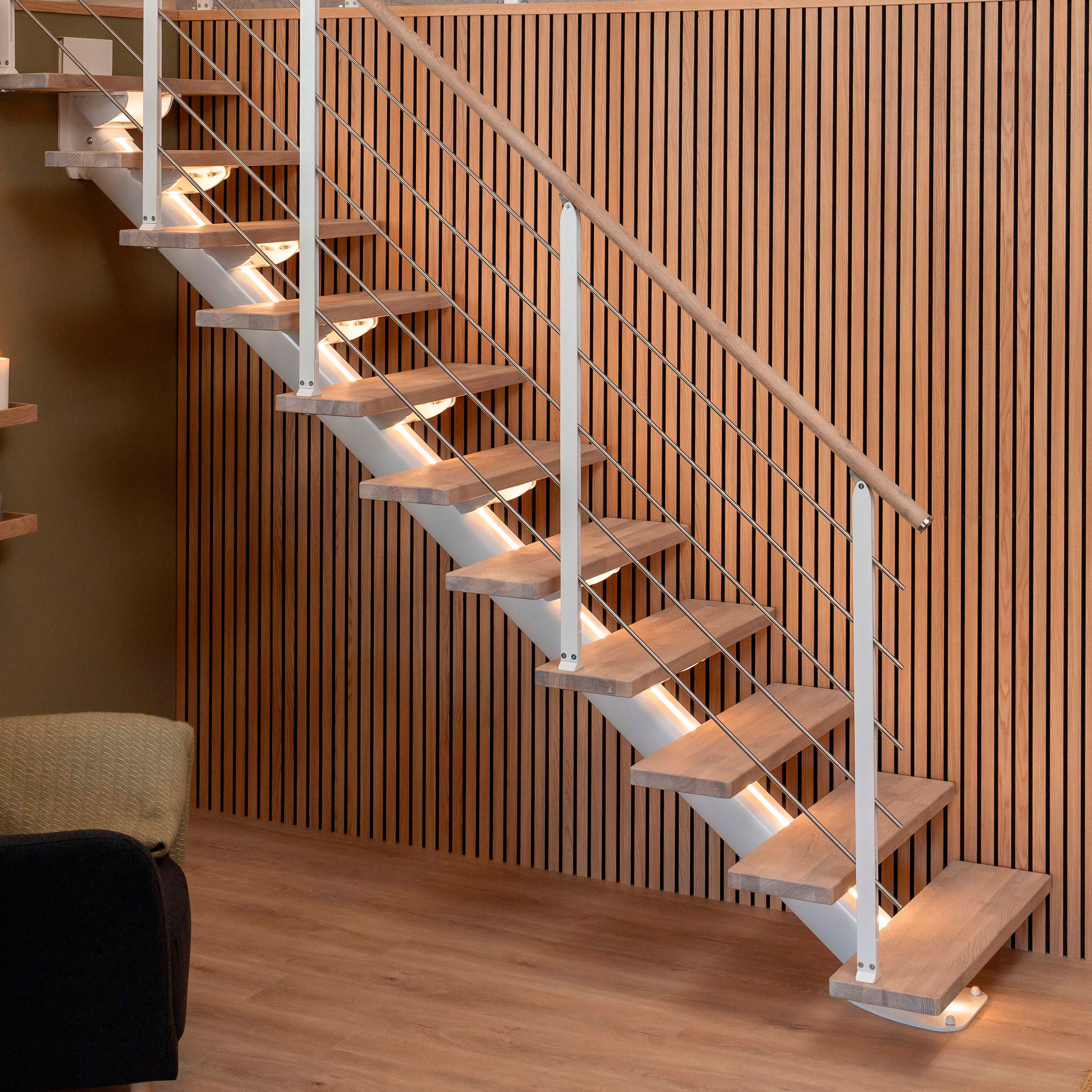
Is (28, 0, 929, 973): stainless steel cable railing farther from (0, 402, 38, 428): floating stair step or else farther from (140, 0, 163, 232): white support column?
(0, 402, 38, 428): floating stair step

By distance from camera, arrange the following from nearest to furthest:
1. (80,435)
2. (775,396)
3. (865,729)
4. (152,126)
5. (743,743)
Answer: (865,729) < (775,396) < (743,743) < (152,126) < (80,435)

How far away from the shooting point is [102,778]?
3.27 meters

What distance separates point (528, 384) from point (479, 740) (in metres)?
1.05

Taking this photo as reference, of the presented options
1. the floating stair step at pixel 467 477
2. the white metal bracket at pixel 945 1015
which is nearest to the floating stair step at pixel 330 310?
the floating stair step at pixel 467 477

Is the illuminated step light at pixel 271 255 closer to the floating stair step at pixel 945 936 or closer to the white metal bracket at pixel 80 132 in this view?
the white metal bracket at pixel 80 132

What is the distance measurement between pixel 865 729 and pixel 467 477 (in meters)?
1.11

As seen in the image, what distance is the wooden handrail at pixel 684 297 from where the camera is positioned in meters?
3.02

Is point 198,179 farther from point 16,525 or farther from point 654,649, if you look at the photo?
point 654,649

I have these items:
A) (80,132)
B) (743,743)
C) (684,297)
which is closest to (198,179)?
(80,132)

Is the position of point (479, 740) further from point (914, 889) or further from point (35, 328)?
point (35, 328)

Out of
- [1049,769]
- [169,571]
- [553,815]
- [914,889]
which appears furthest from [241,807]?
[1049,769]

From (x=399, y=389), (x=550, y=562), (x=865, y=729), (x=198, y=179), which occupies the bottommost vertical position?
(x=865, y=729)

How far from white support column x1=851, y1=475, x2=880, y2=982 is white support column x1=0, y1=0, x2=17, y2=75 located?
8.04ft

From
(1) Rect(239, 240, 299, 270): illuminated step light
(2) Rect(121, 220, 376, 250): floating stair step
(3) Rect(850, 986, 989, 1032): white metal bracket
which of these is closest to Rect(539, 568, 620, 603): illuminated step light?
(3) Rect(850, 986, 989, 1032): white metal bracket
